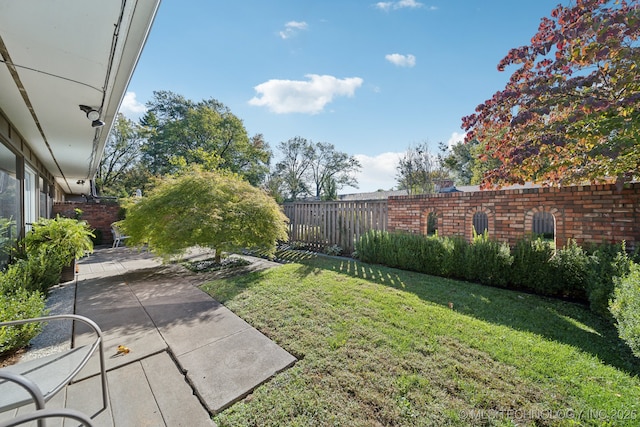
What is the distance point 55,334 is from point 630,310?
5.57 m

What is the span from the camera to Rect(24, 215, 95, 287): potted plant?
4.04 metres

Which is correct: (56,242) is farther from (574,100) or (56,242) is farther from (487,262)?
(574,100)

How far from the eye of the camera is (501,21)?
206 inches

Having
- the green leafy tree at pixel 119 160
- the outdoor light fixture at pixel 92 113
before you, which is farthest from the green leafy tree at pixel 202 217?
the green leafy tree at pixel 119 160

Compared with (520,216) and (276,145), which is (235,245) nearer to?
(520,216)

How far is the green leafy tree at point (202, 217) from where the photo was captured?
4.81 m

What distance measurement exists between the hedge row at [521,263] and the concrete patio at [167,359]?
391 cm

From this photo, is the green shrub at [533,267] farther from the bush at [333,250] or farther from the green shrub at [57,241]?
the green shrub at [57,241]

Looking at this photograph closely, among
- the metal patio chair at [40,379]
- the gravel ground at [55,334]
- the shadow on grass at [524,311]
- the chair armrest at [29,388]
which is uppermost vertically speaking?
the chair armrest at [29,388]

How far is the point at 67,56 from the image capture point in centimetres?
230

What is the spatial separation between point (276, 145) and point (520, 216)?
34378 mm

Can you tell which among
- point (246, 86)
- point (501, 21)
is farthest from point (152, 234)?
point (501, 21)

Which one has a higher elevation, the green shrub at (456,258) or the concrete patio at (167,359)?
the green shrub at (456,258)

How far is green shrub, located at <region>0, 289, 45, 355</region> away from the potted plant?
1875mm
